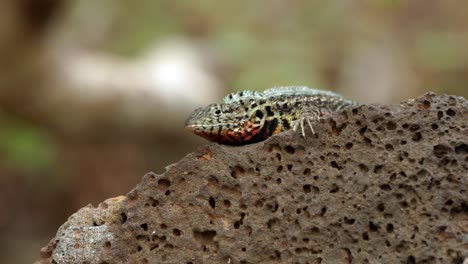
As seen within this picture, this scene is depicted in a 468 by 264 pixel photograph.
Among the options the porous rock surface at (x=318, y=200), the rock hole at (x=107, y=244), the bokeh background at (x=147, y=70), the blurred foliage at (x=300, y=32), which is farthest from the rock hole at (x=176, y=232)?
the blurred foliage at (x=300, y=32)

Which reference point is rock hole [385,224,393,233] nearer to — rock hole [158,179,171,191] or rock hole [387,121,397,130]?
rock hole [387,121,397,130]

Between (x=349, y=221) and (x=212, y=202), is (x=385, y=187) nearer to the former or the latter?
(x=349, y=221)

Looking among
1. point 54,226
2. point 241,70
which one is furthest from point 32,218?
point 241,70

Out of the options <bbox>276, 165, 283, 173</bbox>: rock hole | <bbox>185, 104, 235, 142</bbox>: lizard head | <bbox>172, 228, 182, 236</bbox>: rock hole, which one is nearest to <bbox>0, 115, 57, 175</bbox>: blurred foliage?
<bbox>185, 104, 235, 142</bbox>: lizard head

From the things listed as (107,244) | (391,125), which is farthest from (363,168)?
(107,244)

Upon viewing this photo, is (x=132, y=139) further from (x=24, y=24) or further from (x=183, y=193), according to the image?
(x=183, y=193)

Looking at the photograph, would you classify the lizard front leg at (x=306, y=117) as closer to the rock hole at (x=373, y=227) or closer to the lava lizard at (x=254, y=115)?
the lava lizard at (x=254, y=115)

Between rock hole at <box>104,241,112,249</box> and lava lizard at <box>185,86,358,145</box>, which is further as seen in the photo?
lava lizard at <box>185,86,358,145</box>
